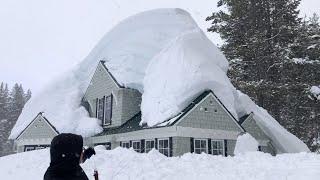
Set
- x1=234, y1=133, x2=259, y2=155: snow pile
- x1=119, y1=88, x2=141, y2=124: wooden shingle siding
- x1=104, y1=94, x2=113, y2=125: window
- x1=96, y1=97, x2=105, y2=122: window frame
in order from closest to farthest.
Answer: x1=234, y1=133, x2=259, y2=155: snow pile
x1=119, y1=88, x2=141, y2=124: wooden shingle siding
x1=104, y1=94, x2=113, y2=125: window
x1=96, y1=97, x2=105, y2=122: window frame

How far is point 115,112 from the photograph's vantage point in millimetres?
23922

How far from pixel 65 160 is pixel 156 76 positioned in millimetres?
19378

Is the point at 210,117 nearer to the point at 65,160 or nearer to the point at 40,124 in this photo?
the point at 40,124

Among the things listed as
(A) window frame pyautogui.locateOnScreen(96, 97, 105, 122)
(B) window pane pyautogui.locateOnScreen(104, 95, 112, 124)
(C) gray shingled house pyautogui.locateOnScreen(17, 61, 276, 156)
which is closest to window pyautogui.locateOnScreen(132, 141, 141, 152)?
(C) gray shingled house pyautogui.locateOnScreen(17, 61, 276, 156)

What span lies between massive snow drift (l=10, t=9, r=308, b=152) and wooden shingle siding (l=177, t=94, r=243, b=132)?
0.71 m

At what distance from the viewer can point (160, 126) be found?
63.5 feet

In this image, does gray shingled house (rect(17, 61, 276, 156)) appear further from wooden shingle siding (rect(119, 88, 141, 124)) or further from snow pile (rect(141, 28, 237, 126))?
snow pile (rect(141, 28, 237, 126))

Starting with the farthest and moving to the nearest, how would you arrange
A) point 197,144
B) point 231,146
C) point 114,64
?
point 114,64 → point 231,146 → point 197,144

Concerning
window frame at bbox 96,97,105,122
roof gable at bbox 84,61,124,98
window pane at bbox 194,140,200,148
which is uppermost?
roof gable at bbox 84,61,124,98

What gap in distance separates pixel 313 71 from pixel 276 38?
14.5ft

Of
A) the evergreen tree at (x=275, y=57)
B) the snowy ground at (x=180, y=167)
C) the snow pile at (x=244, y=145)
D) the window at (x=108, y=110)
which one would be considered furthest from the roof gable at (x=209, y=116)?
the evergreen tree at (x=275, y=57)

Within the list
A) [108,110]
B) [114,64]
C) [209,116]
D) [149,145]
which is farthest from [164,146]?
[114,64]

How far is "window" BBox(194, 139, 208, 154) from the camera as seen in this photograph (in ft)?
64.4

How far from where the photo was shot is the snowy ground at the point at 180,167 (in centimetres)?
962
